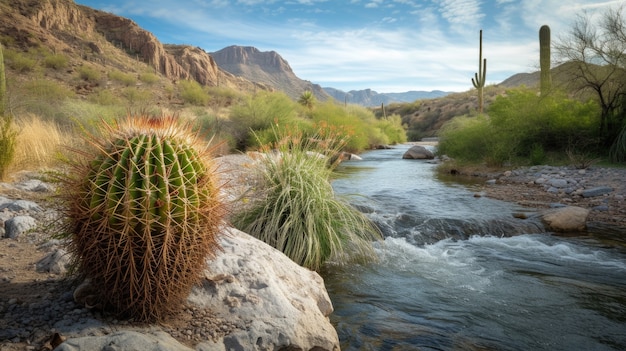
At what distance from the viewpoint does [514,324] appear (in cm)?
359

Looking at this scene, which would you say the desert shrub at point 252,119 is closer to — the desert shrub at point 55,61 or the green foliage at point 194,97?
the green foliage at point 194,97

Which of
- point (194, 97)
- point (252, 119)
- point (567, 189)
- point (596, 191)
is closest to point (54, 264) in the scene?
point (596, 191)

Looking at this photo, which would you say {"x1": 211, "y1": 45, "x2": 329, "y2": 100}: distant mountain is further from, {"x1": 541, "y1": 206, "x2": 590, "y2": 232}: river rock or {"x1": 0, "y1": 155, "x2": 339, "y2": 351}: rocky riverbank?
{"x1": 0, "y1": 155, "x2": 339, "y2": 351}: rocky riverbank

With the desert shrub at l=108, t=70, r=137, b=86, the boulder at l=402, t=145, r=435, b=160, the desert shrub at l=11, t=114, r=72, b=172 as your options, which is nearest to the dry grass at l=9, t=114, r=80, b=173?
the desert shrub at l=11, t=114, r=72, b=172

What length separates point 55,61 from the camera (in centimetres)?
2989

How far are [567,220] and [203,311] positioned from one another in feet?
23.1

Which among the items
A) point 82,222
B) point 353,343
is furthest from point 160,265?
point 353,343

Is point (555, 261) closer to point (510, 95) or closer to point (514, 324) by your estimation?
point (514, 324)

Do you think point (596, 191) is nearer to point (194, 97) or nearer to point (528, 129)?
point (528, 129)

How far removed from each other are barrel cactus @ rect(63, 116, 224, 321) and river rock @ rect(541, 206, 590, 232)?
694cm

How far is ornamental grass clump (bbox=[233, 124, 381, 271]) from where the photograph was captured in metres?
4.57

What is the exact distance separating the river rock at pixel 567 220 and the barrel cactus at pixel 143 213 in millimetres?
6940

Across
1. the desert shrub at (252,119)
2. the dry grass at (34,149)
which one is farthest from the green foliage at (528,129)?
the dry grass at (34,149)

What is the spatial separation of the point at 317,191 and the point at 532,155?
11.9 meters
